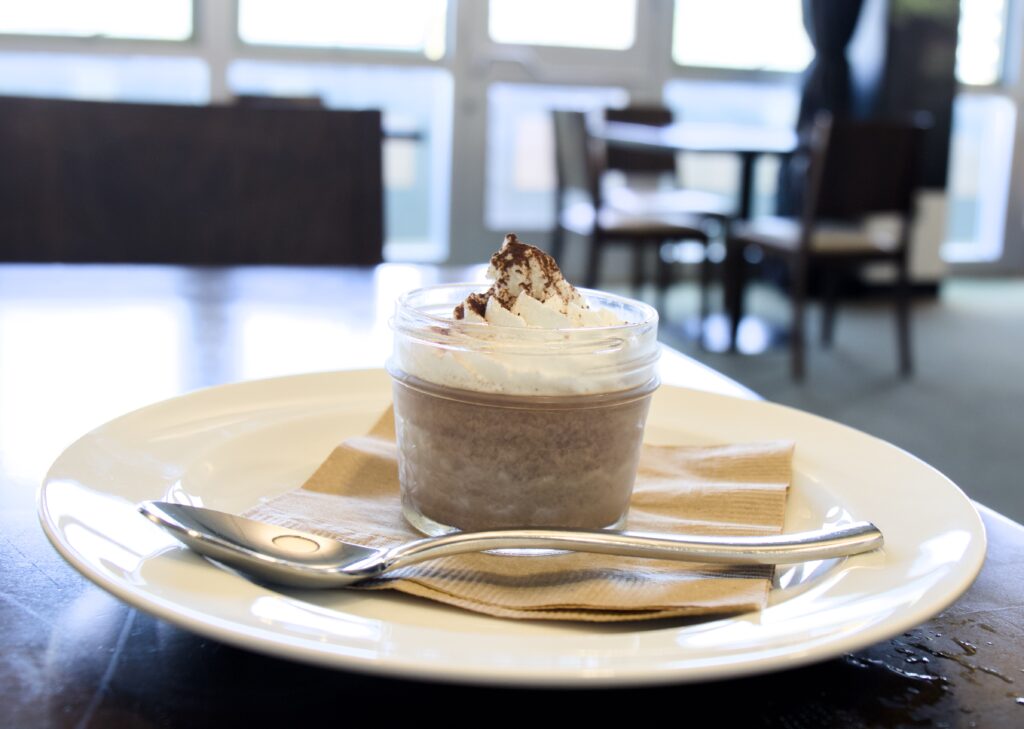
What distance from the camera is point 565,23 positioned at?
4809mm

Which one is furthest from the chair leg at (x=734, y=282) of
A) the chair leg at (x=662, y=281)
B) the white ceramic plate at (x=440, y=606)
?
the white ceramic plate at (x=440, y=606)

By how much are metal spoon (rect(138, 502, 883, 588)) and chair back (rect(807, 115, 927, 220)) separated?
3.00 m

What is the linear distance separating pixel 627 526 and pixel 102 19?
4.35 meters

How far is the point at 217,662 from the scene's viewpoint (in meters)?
0.42

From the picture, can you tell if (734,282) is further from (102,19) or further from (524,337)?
(524,337)

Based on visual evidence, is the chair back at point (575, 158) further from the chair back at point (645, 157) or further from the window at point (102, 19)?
the window at point (102, 19)

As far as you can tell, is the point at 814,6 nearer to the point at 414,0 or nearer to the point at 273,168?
the point at 414,0

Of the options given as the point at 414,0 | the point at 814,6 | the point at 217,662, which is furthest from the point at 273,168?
the point at 814,6

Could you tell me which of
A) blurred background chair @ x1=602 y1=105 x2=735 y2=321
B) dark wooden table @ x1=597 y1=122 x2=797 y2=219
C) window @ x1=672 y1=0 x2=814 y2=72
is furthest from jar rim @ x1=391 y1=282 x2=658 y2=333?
window @ x1=672 y1=0 x2=814 y2=72

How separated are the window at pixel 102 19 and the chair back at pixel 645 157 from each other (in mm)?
1836

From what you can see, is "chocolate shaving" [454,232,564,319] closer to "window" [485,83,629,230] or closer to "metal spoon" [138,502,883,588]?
"metal spoon" [138,502,883,588]

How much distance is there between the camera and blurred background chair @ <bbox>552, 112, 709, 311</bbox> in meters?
3.84

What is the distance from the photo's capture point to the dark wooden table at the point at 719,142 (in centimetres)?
355

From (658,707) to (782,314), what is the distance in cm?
441
